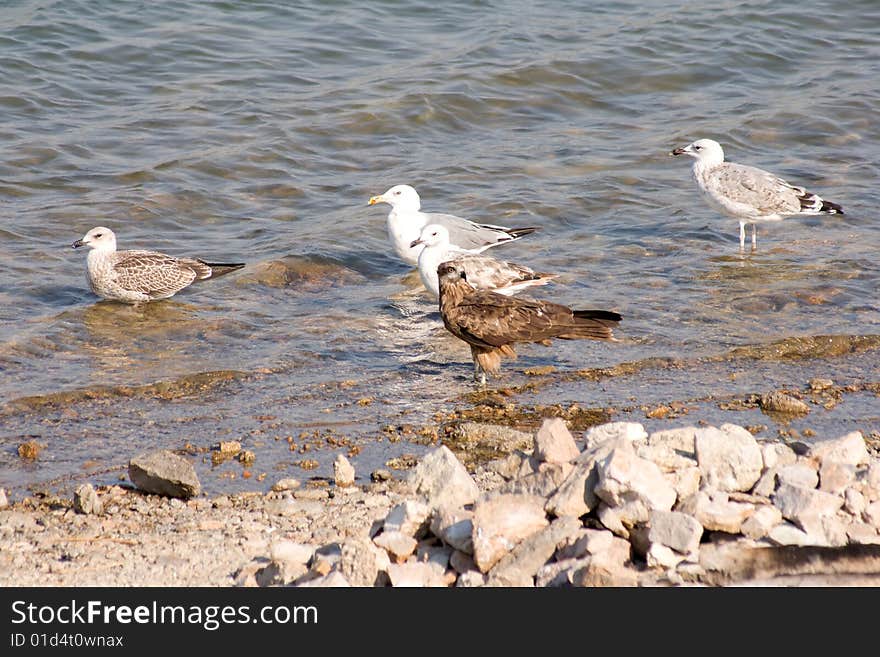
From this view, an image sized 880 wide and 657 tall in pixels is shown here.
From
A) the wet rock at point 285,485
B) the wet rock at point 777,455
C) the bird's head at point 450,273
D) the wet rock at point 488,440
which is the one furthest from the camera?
the bird's head at point 450,273

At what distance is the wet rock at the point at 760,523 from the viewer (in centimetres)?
464

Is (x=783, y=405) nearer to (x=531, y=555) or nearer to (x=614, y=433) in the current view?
(x=614, y=433)

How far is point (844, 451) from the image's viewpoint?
17.3 ft

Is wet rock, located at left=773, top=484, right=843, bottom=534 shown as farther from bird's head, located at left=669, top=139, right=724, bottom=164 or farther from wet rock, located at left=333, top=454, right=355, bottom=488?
bird's head, located at left=669, top=139, right=724, bottom=164

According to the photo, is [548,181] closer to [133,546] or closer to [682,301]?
[682,301]

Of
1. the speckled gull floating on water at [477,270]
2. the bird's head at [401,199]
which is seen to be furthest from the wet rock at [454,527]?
the bird's head at [401,199]

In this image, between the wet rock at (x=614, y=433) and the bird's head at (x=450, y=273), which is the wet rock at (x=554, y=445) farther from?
the bird's head at (x=450, y=273)

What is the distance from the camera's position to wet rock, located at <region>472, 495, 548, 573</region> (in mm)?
4488

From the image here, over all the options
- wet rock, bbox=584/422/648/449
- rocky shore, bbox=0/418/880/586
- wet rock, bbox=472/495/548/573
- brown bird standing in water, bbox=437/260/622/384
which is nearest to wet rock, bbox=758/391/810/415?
brown bird standing in water, bbox=437/260/622/384

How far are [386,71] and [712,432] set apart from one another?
11.4 meters

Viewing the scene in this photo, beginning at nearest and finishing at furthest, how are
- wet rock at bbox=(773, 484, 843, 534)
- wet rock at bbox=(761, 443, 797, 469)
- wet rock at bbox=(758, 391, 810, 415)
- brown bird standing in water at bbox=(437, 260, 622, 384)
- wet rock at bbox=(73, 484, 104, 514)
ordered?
wet rock at bbox=(773, 484, 843, 534)
wet rock at bbox=(761, 443, 797, 469)
wet rock at bbox=(73, 484, 104, 514)
wet rock at bbox=(758, 391, 810, 415)
brown bird standing in water at bbox=(437, 260, 622, 384)

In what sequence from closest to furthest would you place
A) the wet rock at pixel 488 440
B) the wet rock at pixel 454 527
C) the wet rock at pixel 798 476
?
1. the wet rock at pixel 454 527
2. the wet rock at pixel 798 476
3. the wet rock at pixel 488 440

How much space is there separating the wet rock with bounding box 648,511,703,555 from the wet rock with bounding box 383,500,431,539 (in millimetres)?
884

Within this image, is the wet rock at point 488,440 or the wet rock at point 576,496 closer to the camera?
the wet rock at point 576,496
